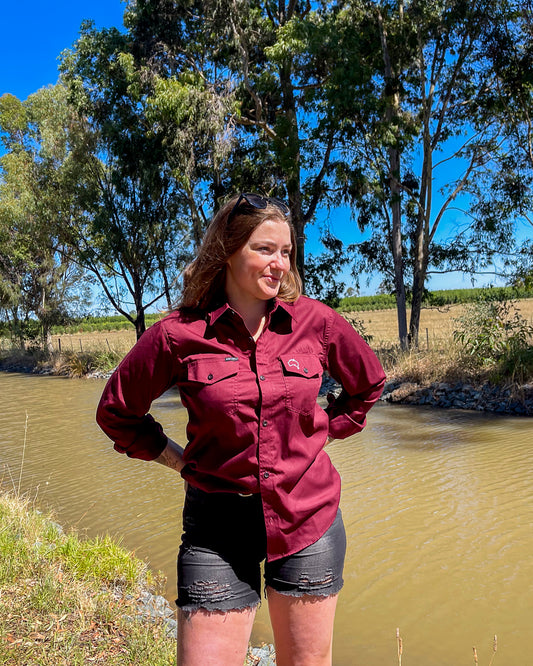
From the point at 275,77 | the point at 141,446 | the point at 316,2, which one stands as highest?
the point at 316,2

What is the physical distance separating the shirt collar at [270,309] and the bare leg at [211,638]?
868mm

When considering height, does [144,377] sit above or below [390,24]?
below

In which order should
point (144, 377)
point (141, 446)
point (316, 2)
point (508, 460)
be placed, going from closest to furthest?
point (144, 377) < point (141, 446) < point (508, 460) < point (316, 2)

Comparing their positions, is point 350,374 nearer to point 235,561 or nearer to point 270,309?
point 270,309

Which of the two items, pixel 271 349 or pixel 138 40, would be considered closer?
pixel 271 349

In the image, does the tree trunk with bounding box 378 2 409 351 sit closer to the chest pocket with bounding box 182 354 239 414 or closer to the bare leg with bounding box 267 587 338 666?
the chest pocket with bounding box 182 354 239 414

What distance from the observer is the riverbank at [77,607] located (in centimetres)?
285

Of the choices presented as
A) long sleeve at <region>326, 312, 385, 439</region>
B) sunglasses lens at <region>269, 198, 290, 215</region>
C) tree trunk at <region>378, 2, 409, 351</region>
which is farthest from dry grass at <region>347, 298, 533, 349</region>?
sunglasses lens at <region>269, 198, 290, 215</region>

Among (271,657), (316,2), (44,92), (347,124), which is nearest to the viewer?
(271,657)

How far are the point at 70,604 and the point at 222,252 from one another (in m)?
2.37

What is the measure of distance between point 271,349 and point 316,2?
1865 centimetres

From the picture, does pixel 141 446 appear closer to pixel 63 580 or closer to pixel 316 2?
pixel 63 580

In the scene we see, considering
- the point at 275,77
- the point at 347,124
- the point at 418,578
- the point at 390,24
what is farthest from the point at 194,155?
the point at 418,578

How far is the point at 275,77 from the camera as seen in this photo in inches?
659
